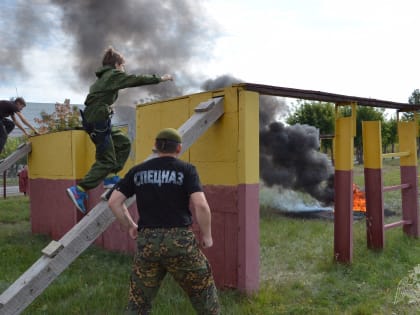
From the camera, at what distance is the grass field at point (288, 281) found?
15.3 feet

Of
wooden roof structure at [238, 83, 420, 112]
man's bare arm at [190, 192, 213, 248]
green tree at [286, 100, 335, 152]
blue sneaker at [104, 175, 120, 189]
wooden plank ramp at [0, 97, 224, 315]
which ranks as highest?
green tree at [286, 100, 335, 152]

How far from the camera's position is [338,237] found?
6.33 meters

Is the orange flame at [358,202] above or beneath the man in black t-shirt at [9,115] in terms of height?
beneath

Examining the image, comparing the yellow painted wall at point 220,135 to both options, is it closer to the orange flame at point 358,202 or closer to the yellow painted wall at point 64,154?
the yellow painted wall at point 64,154

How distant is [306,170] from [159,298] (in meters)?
10.5

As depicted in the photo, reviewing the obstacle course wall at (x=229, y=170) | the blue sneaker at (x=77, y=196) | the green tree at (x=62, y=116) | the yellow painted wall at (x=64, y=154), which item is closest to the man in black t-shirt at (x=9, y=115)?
the yellow painted wall at (x=64, y=154)

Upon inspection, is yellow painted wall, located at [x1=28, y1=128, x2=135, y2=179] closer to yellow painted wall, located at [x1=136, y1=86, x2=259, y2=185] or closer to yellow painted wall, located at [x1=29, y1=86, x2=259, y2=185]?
yellow painted wall, located at [x1=29, y1=86, x2=259, y2=185]

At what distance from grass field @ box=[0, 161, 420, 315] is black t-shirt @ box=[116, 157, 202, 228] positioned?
1407mm

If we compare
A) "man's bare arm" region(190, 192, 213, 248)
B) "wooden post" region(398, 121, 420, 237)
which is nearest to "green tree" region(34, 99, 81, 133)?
"wooden post" region(398, 121, 420, 237)

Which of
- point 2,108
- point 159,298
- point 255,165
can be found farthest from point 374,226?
point 2,108

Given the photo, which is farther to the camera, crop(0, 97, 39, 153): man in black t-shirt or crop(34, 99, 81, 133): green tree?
crop(34, 99, 81, 133): green tree

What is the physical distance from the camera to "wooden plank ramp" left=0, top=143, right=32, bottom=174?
8.88m

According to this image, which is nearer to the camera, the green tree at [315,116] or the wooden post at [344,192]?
the wooden post at [344,192]

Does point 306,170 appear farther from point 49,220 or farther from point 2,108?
point 2,108
